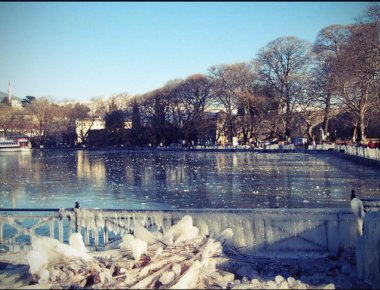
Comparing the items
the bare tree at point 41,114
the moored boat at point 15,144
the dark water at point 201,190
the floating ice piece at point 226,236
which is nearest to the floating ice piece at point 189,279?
the floating ice piece at point 226,236

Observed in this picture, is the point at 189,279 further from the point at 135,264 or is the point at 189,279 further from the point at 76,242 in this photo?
the point at 76,242

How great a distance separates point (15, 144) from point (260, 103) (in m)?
64.1

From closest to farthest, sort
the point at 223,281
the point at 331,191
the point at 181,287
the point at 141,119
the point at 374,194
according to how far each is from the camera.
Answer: the point at 181,287 → the point at 223,281 → the point at 374,194 → the point at 331,191 → the point at 141,119

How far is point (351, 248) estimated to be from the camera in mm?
8688

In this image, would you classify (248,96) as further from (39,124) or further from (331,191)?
(39,124)

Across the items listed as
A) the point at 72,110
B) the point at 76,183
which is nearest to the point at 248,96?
the point at 76,183

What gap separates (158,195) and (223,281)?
1166 centimetres

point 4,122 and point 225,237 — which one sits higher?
point 4,122

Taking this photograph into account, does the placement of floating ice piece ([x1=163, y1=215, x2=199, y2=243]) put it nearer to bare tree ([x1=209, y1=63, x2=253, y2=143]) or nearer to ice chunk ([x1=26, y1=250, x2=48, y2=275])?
ice chunk ([x1=26, y1=250, x2=48, y2=275])

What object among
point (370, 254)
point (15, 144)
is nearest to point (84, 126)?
point (15, 144)

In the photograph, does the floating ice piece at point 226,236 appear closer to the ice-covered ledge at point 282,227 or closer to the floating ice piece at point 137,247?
the ice-covered ledge at point 282,227

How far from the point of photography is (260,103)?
63.0 meters

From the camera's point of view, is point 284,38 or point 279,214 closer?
point 279,214

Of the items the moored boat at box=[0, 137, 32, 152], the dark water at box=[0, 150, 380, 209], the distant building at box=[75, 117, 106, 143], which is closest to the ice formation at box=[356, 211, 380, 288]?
the dark water at box=[0, 150, 380, 209]
